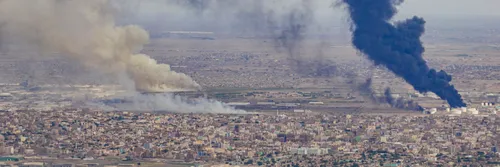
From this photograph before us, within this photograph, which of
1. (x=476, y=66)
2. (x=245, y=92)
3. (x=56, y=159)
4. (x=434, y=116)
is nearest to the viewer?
(x=56, y=159)

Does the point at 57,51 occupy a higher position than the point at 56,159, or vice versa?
the point at 57,51

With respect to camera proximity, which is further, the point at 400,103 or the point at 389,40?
the point at 400,103

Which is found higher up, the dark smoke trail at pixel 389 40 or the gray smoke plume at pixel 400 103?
the dark smoke trail at pixel 389 40

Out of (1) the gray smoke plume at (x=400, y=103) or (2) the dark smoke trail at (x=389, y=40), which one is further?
(1) the gray smoke plume at (x=400, y=103)

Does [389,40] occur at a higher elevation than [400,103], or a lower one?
higher

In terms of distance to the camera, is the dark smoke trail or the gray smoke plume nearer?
the dark smoke trail

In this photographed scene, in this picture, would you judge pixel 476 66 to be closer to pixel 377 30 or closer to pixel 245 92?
pixel 245 92

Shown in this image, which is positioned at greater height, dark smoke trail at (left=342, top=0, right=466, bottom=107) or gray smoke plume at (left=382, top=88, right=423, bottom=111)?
dark smoke trail at (left=342, top=0, right=466, bottom=107)

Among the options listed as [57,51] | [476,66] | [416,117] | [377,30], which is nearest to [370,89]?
[416,117]
